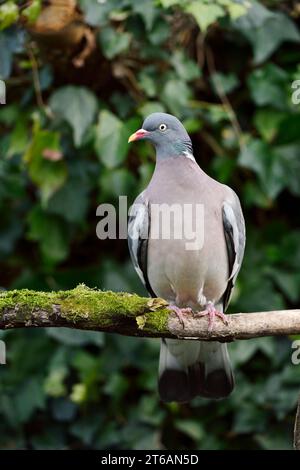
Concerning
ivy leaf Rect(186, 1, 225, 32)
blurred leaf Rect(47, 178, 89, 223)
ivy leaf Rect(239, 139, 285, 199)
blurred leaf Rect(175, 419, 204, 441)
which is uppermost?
ivy leaf Rect(186, 1, 225, 32)

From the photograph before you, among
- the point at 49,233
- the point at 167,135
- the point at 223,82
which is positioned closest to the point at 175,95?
the point at 223,82

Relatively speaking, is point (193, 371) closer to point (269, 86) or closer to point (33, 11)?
point (269, 86)

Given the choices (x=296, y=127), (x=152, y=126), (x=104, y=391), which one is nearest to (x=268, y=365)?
(x=104, y=391)

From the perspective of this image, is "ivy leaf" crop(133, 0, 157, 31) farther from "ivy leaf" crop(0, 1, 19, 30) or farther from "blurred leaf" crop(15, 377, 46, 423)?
"blurred leaf" crop(15, 377, 46, 423)

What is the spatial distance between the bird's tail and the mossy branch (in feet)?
2.44

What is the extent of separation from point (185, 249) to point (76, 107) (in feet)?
4.33

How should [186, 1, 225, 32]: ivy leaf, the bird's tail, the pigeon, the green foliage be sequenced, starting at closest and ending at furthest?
1. the pigeon
2. the bird's tail
3. [186, 1, 225, 32]: ivy leaf
4. the green foliage

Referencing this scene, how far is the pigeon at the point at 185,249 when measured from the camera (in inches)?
136

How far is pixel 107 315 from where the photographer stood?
272cm

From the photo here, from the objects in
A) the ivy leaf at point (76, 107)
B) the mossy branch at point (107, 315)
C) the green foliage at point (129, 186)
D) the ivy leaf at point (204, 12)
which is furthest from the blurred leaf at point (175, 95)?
the mossy branch at point (107, 315)

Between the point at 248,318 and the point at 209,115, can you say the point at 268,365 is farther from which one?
the point at 248,318

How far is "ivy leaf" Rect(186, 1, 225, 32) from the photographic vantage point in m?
4.00

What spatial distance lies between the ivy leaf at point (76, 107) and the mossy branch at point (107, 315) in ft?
5.60

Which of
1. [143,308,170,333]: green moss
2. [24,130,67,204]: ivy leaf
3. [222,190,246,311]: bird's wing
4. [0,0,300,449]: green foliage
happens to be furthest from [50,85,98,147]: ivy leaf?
[143,308,170,333]: green moss
